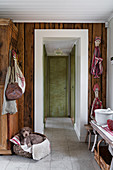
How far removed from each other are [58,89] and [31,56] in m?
3.10

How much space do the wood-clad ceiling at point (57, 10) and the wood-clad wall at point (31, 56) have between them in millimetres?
128

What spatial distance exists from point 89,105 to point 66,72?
3079 mm

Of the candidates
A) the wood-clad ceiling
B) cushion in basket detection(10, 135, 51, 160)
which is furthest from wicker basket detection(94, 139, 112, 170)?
the wood-clad ceiling

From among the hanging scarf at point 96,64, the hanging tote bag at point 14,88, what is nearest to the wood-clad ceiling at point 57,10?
the hanging scarf at point 96,64

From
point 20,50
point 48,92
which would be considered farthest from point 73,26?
point 48,92

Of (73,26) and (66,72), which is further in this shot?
(66,72)

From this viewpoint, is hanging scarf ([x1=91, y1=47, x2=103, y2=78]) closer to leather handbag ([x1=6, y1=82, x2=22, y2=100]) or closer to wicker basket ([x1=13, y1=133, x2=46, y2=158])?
leather handbag ([x1=6, y1=82, x2=22, y2=100])

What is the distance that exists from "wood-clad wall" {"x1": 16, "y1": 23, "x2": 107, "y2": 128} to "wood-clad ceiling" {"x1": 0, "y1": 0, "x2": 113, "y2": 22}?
128 mm

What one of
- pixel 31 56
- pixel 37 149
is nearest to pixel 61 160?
pixel 37 149

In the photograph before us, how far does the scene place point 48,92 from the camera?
22.3 ft

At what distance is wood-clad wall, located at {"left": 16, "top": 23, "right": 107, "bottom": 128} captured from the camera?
152 inches

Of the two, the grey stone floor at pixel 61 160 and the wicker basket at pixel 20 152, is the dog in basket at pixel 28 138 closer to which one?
the wicker basket at pixel 20 152

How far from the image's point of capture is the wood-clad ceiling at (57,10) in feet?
9.65

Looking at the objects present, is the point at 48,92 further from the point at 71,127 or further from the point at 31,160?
the point at 31,160
